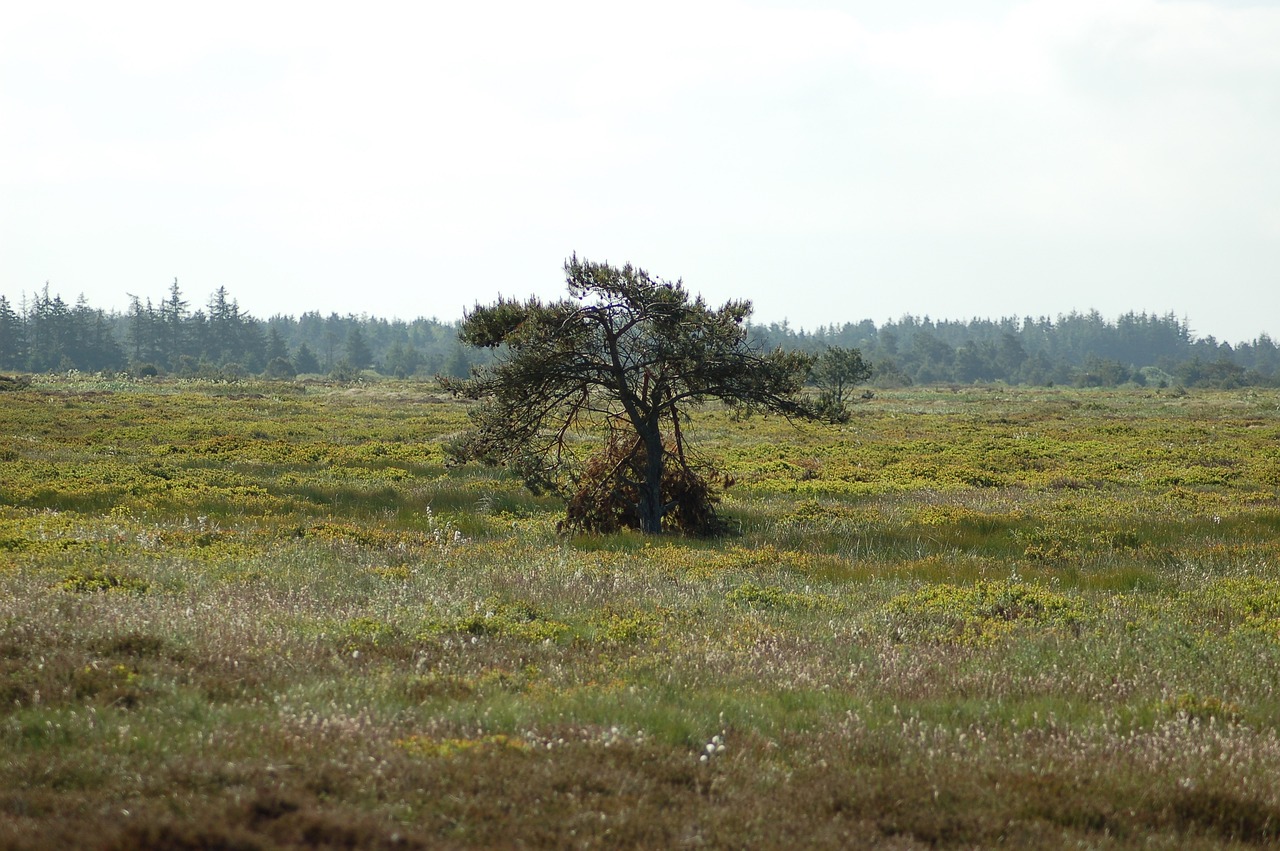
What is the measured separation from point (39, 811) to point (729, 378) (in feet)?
41.3

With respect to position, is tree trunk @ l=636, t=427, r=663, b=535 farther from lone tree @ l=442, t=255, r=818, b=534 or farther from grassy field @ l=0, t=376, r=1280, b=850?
grassy field @ l=0, t=376, r=1280, b=850

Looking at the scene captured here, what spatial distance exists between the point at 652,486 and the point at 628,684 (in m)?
9.55

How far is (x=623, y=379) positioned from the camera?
1555cm

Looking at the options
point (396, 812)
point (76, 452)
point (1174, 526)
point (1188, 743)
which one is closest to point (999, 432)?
point (1174, 526)

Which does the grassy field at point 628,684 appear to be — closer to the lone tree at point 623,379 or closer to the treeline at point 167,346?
the lone tree at point 623,379

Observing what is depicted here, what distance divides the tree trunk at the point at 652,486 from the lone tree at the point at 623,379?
2 cm

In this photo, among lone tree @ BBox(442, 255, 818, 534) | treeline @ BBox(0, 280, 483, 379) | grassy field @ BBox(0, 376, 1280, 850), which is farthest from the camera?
treeline @ BBox(0, 280, 483, 379)

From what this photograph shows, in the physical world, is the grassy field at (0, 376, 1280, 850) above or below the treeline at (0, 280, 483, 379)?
below

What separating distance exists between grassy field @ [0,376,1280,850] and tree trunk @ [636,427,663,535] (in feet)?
3.85

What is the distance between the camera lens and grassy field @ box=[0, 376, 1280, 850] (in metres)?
4.27

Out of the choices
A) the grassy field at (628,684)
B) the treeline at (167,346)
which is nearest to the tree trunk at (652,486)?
the grassy field at (628,684)

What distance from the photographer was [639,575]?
36.1 ft

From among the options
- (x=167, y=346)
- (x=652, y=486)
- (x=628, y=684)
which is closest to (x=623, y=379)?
(x=652, y=486)

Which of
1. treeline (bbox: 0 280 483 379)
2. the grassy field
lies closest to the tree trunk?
the grassy field
